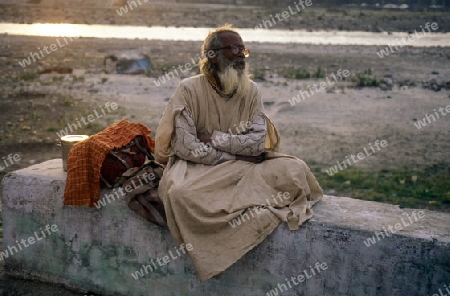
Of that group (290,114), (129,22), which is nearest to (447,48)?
(290,114)

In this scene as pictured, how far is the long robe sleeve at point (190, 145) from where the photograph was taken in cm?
383

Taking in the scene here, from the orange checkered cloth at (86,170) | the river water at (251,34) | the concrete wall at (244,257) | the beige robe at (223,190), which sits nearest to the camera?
the concrete wall at (244,257)

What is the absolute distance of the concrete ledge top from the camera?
11.3 ft

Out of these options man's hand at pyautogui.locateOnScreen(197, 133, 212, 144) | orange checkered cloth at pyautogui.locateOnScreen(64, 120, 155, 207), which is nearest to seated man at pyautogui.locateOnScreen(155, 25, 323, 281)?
man's hand at pyautogui.locateOnScreen(197, 133, 212, 144)

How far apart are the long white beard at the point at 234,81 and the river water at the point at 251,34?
20.3m

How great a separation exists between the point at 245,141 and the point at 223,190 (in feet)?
1.29

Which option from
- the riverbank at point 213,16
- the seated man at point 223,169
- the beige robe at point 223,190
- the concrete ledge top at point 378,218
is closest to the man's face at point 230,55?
the seated man at point 223,169

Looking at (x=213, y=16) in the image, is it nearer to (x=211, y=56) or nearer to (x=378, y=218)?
(x=211, y=56)

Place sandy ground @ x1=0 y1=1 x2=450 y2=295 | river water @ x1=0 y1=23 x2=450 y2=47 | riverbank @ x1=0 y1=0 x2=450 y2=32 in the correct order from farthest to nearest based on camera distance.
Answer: riverbank @ x1=0 y1=0 x2=450 y2=32
river water @ x1=0 y1=23 x2=450 y2=47
sandy ground @ x1=0 y1=1 x2=450 y2=295

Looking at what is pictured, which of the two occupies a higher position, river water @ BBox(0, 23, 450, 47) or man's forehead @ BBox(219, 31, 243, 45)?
man's forehead @ BBox(219, 31, 243, 45)

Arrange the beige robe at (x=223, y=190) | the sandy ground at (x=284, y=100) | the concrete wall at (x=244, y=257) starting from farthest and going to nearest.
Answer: the sandy ground at (x=284, y=100) < the beige robe at (x=223, y=190) < the concrete wall at (x=244, y=257)

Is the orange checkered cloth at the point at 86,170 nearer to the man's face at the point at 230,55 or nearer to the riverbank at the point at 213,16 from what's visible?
the man's face at the point at 230,55

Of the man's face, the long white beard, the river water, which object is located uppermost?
the man's face

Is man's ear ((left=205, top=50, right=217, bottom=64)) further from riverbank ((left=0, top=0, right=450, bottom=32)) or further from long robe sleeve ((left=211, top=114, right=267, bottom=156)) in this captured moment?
riverbank ((left=0, top=0, right=450, bottom=32))
